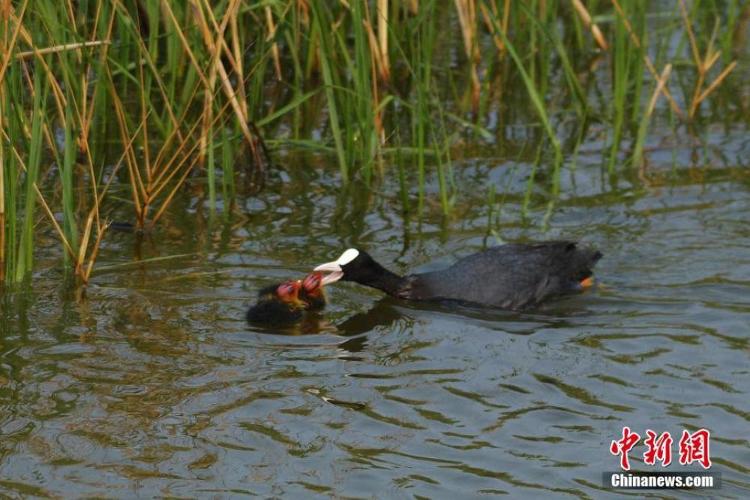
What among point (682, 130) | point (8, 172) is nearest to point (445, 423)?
point (8, 172)

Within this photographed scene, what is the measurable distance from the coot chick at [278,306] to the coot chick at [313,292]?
4 cm

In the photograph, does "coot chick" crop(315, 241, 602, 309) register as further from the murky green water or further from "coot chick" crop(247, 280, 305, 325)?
"coot chick" crop(247, 280, 305, 325)

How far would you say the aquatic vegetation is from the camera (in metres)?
6.36

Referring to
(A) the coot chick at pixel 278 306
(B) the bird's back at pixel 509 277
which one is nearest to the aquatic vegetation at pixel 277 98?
(B) the bird's back at pixel 509 277

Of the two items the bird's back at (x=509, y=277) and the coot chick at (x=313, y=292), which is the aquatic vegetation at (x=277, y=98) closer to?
A: the bird's back at (x=509, y=277)

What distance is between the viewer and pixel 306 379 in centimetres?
562

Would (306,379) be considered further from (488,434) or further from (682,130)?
(682,130)

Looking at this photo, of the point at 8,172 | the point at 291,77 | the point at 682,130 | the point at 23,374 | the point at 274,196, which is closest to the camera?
the point at 23,374

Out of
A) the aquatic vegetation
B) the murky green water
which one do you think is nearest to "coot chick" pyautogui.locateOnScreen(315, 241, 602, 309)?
the murky green water

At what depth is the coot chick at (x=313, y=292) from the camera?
6488mm

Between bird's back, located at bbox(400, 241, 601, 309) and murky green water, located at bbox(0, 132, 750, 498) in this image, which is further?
bird's back, located at bbox(400, 241, 601, 309)

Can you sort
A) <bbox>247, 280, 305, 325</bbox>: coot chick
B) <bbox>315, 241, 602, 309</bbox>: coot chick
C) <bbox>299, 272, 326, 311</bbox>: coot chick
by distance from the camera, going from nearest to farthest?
<bbox>247, 280, 305, 325</bbox>: coot chick < <bbox>299, 272, 326, 311</bbox>: coot chick < <bbox>315, 241, 602, 309</bbox>: coot chick

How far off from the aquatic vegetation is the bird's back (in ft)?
2.00

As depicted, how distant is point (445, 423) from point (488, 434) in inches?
7.9
